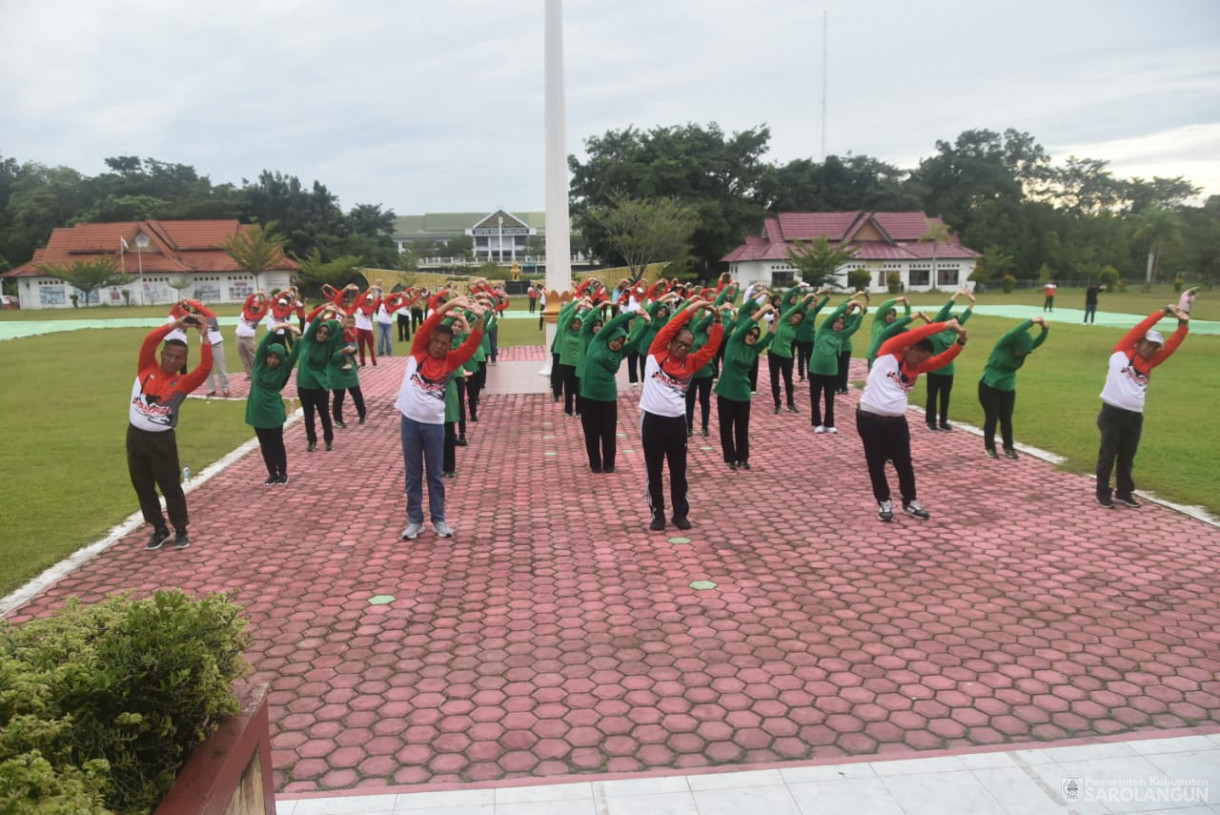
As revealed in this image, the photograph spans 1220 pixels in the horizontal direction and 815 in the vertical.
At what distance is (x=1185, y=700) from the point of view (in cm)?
411

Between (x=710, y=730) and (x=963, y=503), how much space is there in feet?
15.6

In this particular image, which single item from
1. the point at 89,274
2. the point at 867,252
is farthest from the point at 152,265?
the point at 867,252

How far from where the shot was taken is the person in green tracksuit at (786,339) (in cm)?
1111

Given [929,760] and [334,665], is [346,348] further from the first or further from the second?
[929,760]

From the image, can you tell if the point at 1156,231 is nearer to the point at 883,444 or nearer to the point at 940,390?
the point at 940,390

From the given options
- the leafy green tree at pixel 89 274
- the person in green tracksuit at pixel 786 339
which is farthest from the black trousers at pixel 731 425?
the leafy green tree at pixel 89 274

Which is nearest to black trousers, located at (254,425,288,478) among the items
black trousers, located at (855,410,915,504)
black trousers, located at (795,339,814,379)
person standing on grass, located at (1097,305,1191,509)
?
black trousers, located at (855,410,915,504)

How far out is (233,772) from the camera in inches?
98.9

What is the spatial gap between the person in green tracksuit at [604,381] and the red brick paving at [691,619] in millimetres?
649

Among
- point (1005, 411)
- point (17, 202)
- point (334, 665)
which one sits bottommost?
point (334, 665)

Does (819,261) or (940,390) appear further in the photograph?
(819,261)

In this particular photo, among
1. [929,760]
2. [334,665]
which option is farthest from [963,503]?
[334,665]

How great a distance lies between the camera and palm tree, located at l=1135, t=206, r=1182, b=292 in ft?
175

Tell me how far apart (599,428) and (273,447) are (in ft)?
10.9
